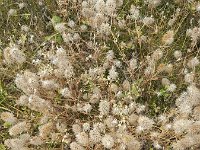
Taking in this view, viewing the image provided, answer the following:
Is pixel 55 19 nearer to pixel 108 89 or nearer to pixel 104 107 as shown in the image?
pixel 108 89

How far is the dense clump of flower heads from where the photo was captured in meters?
2.95

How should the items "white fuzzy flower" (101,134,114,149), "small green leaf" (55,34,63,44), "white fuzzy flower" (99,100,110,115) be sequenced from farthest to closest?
"small green leaf" (55,34,63,44), "white fuzzy flower" (99,100,110,115), "white fuzzy flower" (101,134,114,149)

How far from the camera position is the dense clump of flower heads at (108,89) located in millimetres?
2949

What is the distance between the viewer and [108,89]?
3.21 metres

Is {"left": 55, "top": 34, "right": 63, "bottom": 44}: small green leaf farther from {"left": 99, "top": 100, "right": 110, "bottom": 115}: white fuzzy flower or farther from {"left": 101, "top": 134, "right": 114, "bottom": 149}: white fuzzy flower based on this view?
{"left": 101, "top": 134, "right": 114, "bottom": 149}: white fuzzy flower

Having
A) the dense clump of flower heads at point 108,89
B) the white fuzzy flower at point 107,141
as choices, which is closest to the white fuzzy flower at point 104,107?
the dense clump of flower heads at point 108,89

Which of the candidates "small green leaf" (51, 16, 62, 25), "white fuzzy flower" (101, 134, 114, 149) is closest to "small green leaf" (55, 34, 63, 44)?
"small green leaf" (51, 16, 62, 25)

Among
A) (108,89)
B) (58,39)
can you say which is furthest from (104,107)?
(58,39)

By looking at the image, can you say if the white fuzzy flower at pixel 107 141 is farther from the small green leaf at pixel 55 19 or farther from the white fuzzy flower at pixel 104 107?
the small green leaf at pixel 55 19

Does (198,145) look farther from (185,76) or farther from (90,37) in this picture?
(90,37)

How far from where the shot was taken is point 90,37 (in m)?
3.53

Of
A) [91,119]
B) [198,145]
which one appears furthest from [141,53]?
[198,145]

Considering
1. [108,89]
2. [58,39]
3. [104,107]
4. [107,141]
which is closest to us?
[107,141]

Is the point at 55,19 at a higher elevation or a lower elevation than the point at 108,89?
higher
